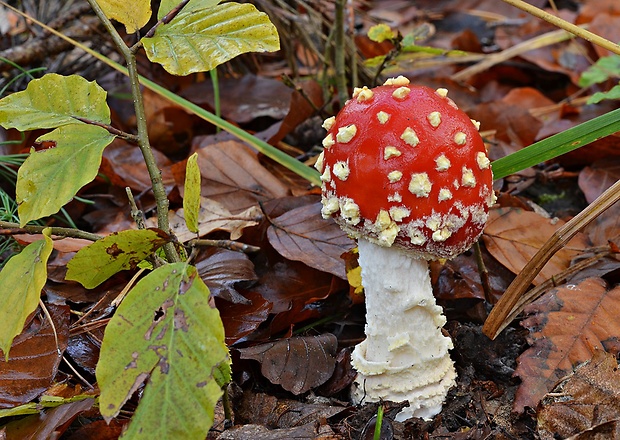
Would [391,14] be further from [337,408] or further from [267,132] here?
[337,408]

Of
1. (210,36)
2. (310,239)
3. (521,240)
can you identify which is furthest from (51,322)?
(521,240)

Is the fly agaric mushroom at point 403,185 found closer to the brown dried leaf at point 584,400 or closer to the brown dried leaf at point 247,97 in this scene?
the brown dried leaf at point 584,400

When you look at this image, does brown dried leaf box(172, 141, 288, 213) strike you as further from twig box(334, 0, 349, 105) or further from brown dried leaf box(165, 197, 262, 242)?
twig box(334, 0, 349, 105)

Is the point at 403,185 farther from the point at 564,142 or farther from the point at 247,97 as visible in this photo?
the point at 247,97

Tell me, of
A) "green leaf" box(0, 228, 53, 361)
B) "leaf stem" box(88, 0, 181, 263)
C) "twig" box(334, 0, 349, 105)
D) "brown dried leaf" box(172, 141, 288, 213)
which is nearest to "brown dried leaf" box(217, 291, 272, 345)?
"leaf stem" box(88, 0, 181, 263)

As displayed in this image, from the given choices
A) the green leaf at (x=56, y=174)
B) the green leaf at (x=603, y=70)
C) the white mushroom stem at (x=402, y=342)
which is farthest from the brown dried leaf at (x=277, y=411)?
the green leaf at (x=603, y=70)
